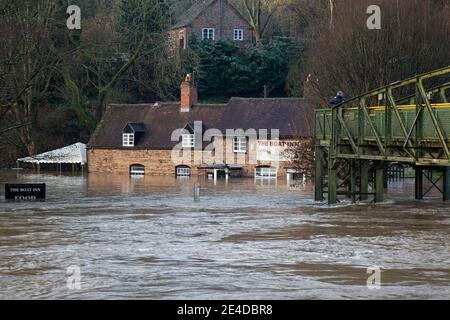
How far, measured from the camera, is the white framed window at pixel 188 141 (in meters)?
73.4

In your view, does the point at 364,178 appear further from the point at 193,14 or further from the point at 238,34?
the point at 193,14

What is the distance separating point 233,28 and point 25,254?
67765mm

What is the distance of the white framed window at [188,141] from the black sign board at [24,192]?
27825 millimetres

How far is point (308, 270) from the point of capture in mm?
22797

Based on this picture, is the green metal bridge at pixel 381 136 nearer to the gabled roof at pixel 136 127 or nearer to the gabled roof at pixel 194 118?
the gabled roof at pixel 194 118

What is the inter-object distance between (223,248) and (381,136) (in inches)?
458

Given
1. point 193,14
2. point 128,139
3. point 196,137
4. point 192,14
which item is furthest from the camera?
point 192,14

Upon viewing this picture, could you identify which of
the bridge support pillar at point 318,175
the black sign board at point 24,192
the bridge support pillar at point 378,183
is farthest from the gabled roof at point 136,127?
the bridge support pillar at point 378,183

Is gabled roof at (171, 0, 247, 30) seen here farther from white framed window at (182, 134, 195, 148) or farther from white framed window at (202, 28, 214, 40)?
white framed window at (182, 134, 195, 148)

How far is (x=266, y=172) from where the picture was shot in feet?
231

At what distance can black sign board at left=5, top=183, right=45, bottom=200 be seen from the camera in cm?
4541

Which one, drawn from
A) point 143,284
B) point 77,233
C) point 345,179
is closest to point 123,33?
point 345,179

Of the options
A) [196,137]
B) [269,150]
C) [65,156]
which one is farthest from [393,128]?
[65,156]

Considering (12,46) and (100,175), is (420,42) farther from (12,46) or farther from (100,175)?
(100,175)
